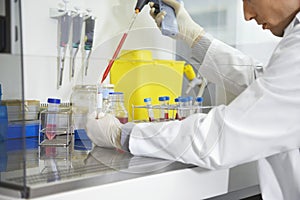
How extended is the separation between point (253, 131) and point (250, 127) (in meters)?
0.01

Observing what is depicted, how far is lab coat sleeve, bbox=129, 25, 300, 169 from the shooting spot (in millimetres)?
1100

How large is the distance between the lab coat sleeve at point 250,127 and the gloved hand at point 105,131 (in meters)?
0.18

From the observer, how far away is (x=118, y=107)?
147cm

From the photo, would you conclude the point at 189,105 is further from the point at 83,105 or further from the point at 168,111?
the point at 83,105

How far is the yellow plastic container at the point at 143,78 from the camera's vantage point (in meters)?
1.53

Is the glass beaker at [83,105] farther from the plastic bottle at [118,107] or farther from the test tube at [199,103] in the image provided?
the test tube at [199,103]

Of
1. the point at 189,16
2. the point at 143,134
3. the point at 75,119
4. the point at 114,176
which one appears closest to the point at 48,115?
the point at 75,119

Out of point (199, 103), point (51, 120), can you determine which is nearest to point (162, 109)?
point (199, 103)

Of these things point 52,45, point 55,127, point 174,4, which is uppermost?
point 174,4

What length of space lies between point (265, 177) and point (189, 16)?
28.0 inches

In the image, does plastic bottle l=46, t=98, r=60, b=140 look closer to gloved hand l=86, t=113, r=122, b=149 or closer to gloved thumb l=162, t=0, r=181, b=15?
gloved hand l=86, t=113, r=122, b=149

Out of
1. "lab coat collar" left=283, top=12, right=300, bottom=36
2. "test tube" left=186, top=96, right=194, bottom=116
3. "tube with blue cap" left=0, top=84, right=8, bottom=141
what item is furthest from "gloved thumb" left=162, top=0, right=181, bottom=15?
"tube with blue cap" left=0, top=84, right=8, bottom=141

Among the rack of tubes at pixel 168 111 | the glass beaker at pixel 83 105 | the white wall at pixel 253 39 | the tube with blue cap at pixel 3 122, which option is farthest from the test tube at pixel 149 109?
the white wall at pixel 253 39

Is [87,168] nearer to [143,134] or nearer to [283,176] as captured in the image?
[143,134]
